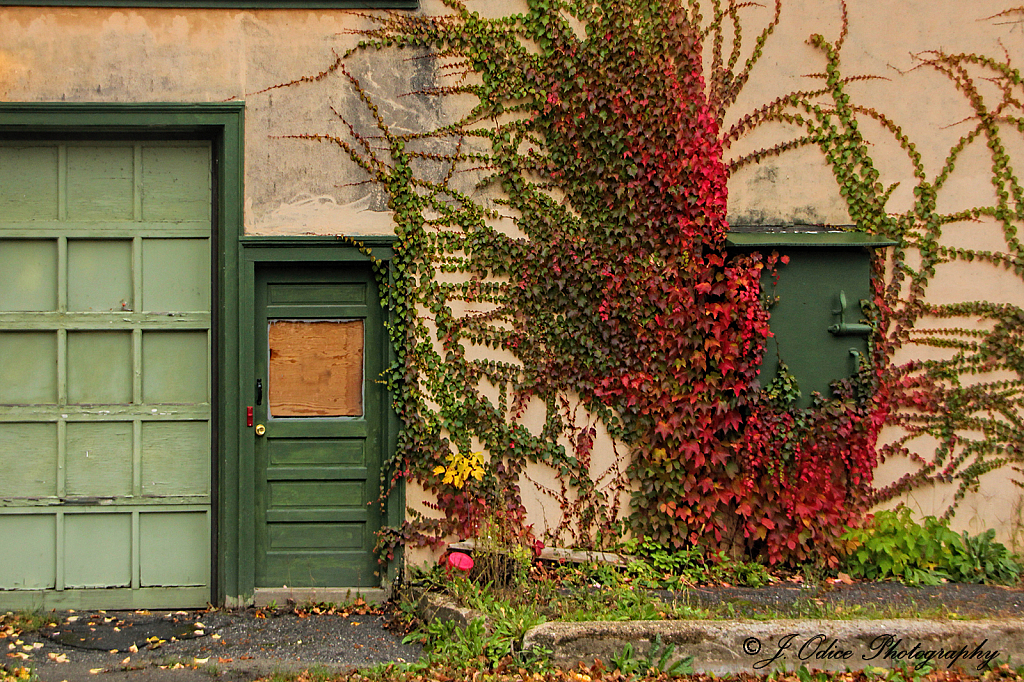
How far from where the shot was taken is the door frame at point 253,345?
15.3 ft

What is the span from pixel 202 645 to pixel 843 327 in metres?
4.34

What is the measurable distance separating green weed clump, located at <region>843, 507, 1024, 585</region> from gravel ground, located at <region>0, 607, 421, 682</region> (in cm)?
295

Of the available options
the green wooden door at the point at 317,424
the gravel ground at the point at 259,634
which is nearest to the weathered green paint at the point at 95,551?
the gravel ground at the point at 259,634

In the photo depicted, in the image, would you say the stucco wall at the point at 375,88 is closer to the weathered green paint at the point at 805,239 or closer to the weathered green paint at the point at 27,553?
the weathered green paint at the point at 805,239

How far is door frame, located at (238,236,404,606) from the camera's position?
183 inches

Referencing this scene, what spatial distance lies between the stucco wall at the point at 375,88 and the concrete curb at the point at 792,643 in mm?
1145

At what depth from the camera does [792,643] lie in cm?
375

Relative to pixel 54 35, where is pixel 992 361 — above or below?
below

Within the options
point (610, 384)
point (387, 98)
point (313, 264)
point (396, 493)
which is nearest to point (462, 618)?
point (396, 493)

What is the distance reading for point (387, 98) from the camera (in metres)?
4.80

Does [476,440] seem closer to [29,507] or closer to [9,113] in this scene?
[29,507]

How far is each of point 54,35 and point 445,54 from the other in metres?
2.49

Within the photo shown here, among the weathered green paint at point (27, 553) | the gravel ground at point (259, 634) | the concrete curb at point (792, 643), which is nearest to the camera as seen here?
the concrete curb at point (792, 643)

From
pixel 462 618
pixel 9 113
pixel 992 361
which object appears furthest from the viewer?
pixel 992 361
